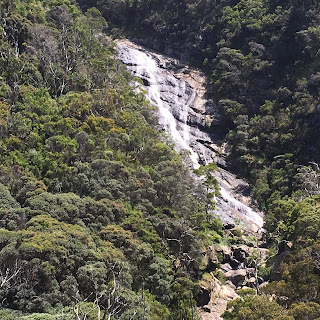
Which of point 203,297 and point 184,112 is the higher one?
point 184,112

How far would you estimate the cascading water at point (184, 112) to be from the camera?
141 ft

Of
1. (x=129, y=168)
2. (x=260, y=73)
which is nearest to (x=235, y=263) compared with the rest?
(x=129, y=168)

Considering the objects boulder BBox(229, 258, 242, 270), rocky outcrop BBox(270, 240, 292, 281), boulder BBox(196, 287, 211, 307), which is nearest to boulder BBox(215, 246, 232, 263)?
boulder BBox(229, 258, 242, 270)

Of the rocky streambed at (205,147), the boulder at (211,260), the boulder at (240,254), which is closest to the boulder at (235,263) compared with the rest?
the rocky streambed at (205,147)

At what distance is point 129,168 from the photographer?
29016 millimetres

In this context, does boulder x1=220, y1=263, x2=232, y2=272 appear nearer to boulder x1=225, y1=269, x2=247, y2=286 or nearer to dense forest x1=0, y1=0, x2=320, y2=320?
boulder x1=225, y1=269, x2=247, y2=286

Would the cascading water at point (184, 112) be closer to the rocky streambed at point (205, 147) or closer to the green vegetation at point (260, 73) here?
the rocky streambed at point (205, 147)

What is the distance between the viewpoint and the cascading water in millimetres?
42844

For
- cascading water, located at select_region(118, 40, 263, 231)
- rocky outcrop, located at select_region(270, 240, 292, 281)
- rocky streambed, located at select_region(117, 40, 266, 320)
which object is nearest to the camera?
rocky outcrop, located at select_region(270, 240, 292, 281)

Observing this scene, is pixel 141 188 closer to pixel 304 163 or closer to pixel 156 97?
pixel 304 163

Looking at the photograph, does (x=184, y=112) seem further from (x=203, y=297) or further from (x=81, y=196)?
(x=203, y=297)

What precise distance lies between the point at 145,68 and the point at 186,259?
41.9 metres

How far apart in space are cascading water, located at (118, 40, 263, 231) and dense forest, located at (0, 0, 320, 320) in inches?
96.4

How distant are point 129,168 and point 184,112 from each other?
2895 cm
